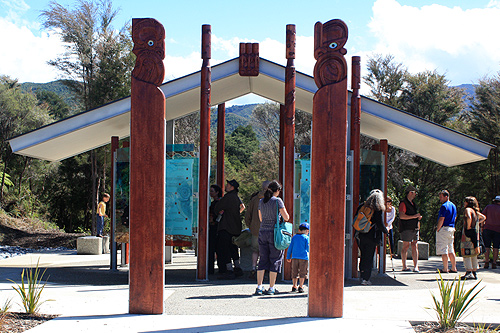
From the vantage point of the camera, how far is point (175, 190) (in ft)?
32.5

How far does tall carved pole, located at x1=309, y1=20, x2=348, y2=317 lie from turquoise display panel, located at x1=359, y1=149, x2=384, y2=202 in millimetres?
4658

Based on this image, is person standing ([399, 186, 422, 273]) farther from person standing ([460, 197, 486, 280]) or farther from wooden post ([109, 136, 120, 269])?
wooden post ([109, 136, 120, 269])

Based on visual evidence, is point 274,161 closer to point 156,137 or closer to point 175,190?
point 175,190

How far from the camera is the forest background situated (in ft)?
75.6

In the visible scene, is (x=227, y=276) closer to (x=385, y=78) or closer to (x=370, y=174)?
(x=370, y=174)

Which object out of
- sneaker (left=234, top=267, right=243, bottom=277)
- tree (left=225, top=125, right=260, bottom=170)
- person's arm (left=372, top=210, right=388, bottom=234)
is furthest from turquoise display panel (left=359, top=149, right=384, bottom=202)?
tree (left=225, top=125, right=260, bottom=170)

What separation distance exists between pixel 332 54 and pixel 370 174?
5.01 metres

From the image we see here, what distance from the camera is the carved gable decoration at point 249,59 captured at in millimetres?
10023

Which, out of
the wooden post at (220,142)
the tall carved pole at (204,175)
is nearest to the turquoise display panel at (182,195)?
the tall carved pole at (204,175)

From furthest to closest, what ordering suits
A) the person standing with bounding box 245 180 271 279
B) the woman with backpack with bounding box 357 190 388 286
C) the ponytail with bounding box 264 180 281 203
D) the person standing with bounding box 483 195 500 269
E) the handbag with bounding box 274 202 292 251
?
the person standing with bounding box 483 195 500 269
the person standing with bounding box 245 180 271 279
the woman with backpack with bounding box 357 190 388 286
the ponytail with bounding box 264 180 281 203
the handbag with bounding box 274 202 292 251

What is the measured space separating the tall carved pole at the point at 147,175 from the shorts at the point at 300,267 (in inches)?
101

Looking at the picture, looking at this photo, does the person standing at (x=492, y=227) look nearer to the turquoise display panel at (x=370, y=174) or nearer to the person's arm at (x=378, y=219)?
the turquoise display panel at (x=370, y=174)

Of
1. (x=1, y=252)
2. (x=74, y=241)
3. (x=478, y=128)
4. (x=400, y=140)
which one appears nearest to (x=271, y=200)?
(x=400, y=140)

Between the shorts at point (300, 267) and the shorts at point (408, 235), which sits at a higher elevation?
the shorts at point (408, 235)
